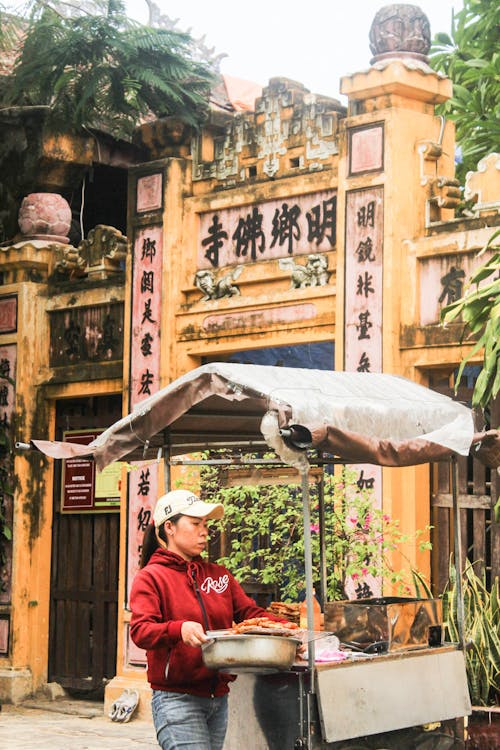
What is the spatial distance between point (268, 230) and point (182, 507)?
19.1 feet

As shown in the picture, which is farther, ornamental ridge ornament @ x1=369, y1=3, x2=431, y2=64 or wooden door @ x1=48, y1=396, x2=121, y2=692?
wooden door @ x1=48, y1=396, x2=121, y2=692

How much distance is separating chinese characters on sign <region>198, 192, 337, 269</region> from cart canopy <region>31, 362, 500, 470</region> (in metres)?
3.77

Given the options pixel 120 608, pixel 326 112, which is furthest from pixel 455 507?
pixel 120 608

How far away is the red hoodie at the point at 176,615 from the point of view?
573cm

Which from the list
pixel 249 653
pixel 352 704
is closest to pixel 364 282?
pixel 352 704

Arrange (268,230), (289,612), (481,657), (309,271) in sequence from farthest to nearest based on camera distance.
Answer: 1. (268,230)
2. (309,271)
3. (481,657)
4. (289,612)

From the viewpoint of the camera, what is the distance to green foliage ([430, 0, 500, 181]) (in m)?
14.3

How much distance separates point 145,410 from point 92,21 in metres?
7.14

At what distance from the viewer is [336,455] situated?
6.70 meters

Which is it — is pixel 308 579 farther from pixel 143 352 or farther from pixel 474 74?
pixel 474 74

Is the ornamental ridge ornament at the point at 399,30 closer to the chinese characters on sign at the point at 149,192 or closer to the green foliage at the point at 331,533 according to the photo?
the chinese characters on sign at the point at 149,192

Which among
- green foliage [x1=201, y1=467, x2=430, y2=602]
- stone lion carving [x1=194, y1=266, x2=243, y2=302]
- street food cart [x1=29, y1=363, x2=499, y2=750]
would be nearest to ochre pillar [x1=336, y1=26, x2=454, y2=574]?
green foliage [x1=201, y1=467, x2=430, y2=602]

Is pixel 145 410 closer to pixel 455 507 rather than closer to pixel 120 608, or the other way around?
pixel 455 507

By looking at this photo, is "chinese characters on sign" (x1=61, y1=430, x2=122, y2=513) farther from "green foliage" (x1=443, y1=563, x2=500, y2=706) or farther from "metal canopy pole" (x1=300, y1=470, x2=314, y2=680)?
"metal canopy pole" (x1=300, y1=470, x2=314, y2=680)
